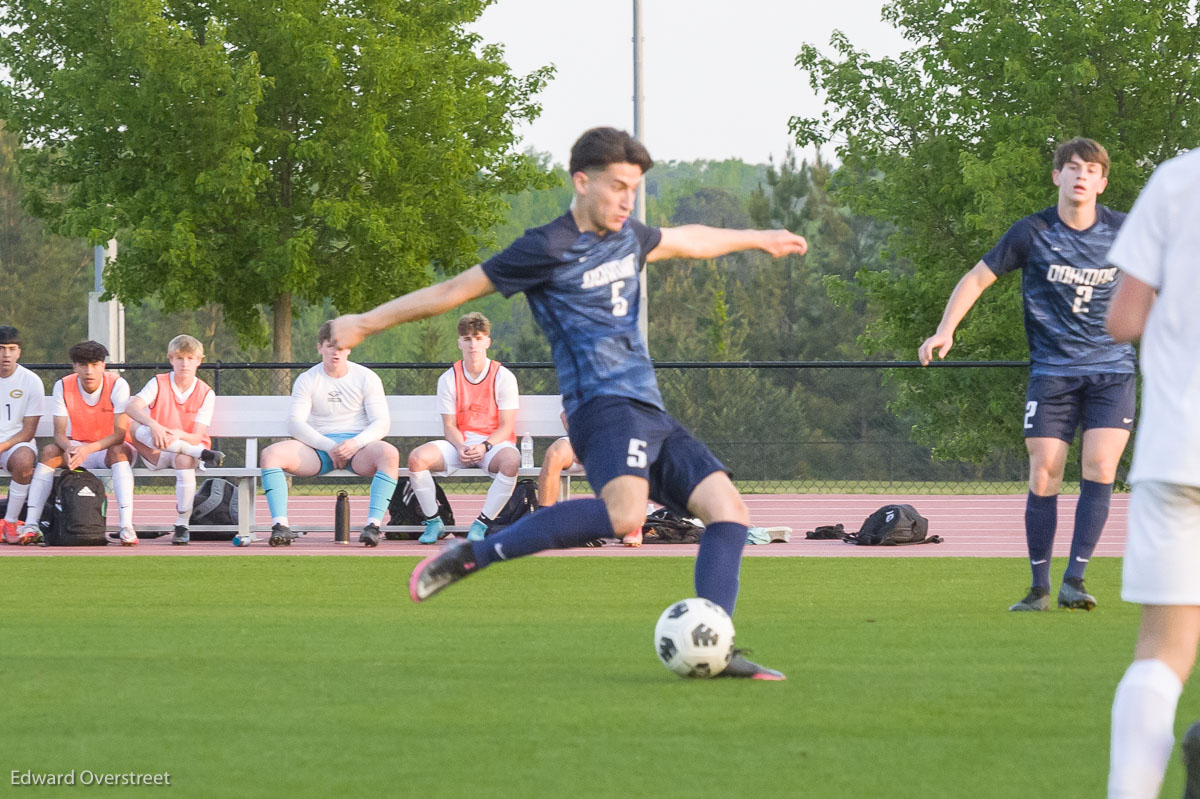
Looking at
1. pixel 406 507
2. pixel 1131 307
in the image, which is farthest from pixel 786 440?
pixel 1131 307

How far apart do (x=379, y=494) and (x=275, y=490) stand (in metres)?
0.85

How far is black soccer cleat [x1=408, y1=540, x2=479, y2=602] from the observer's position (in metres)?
6.00

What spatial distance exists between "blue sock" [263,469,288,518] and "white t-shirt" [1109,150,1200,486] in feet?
35.2

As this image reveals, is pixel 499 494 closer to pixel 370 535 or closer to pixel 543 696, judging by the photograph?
pixel 370 535

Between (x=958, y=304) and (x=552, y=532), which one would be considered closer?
(x=552, y=532)

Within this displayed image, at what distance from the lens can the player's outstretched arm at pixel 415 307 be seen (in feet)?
18.5

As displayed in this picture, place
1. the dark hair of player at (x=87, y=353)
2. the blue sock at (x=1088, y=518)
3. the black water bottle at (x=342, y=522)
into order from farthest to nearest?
the black water bottle at (x=342, y=522), the dark hair of player at (x=87, y=353), the blue sock at (x=1088, y=518)

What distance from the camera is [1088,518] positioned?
8117mm

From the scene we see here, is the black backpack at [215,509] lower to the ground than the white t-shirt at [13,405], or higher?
lower

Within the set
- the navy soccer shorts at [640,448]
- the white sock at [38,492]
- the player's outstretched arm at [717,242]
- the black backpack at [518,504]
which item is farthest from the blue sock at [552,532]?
the white sock at [38,492]

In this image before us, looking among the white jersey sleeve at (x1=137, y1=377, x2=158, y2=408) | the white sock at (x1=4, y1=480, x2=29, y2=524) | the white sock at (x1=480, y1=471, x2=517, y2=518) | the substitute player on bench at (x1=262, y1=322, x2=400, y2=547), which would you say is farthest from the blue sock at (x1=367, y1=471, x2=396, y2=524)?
the white sock at (x1=4, y1=480, x2=29, y2=524)

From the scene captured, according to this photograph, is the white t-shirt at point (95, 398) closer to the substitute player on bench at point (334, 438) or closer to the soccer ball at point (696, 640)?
the substitute player on bench at point (334, 438)

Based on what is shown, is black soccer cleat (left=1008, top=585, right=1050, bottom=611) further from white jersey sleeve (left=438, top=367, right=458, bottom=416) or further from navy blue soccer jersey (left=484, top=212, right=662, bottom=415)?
white jersey sleeve (left=438, top=367, right=458, bottom=416)

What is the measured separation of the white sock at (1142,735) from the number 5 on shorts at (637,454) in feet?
9.78
